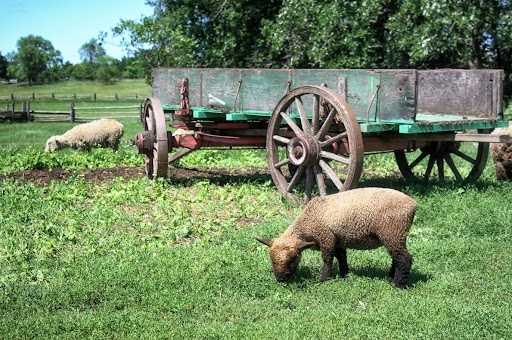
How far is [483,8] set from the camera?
568 inches

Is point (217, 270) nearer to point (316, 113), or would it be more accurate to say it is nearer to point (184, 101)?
point (316, 113)

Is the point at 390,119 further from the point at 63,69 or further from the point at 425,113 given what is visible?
the point at 63,69

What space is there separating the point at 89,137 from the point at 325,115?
33.9ft

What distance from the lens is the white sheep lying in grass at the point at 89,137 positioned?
54.5 ft

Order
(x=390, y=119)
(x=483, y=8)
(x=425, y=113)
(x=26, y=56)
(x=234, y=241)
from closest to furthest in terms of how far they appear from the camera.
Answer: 1. (x=234, y=241)
2. (x=390, y=119)
3. (x=425, y=113)
4. (x=483, y=8)
5. (x=26, y=56)

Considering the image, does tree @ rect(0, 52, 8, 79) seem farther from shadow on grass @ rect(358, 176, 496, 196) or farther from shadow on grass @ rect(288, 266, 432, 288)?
shadow on grass @ rect(288, 266, 432, 288)

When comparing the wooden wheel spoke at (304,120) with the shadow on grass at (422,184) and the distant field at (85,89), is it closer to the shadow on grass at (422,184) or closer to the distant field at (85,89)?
the shadow on grass at (422,184)

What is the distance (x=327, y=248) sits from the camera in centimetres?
550

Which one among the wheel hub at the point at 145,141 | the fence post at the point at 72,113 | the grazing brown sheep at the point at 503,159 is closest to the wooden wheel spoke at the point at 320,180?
the wheel hub at the point at 145,141

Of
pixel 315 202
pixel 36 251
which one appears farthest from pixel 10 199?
pixel 315 202

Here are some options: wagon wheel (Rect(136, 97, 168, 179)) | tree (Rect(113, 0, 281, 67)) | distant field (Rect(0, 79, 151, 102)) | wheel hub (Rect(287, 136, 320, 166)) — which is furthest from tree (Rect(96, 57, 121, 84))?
wheel hub (Rect(287, 136, 320, 166))

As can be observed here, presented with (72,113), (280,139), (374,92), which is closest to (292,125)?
(280,139)

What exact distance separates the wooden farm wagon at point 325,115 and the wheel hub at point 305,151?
0.01m

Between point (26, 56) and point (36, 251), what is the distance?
7949 centimetres
